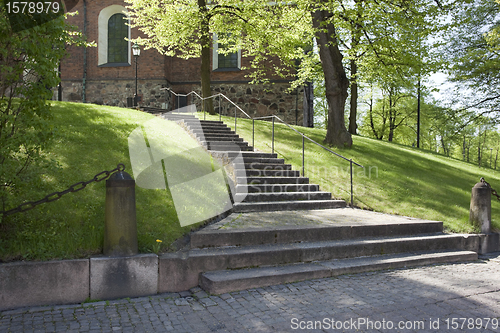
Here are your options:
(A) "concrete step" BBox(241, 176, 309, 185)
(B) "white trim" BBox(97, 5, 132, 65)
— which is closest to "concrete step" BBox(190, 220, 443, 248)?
(A) "concrete step" BBox(241, 176, 309, 185)

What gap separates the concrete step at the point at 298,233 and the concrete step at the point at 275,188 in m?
2.17

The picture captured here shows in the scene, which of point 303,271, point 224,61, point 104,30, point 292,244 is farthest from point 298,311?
point 104,30

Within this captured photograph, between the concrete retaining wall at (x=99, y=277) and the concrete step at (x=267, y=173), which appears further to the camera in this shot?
the concrete step at (x=267, y=173)

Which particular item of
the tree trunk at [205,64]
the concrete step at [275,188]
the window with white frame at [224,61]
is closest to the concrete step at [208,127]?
the tree trunk at [205,64]

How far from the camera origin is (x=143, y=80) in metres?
23.5

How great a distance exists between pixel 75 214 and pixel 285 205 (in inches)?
165

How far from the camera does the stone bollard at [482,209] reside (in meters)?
7.32

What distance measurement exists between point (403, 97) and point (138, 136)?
3102 centimetres

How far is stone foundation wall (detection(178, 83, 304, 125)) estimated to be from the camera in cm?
2358

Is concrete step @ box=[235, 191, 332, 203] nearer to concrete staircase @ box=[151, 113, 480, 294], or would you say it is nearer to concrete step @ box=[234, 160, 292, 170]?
concrete staircase @ box=[151, 113, 480, 294]

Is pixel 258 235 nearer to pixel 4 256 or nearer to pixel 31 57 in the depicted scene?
pixel 4 256

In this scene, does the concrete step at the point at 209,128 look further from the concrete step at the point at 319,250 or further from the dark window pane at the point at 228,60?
the dark window pane at the point at 228,60

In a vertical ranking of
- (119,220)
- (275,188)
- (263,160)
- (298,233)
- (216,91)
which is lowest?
(298,233)

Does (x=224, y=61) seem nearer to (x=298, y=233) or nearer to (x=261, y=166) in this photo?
(x=261, y=166)
